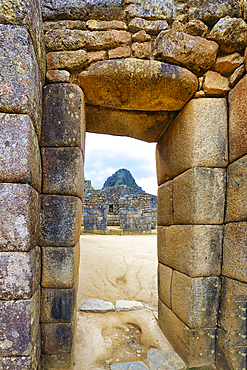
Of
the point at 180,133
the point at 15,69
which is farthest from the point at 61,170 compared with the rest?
the point at 180,133

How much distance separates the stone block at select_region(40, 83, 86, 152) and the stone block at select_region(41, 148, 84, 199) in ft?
0.26

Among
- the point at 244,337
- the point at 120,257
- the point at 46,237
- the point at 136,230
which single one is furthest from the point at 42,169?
the point at 136,230

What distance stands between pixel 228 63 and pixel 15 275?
271 cm

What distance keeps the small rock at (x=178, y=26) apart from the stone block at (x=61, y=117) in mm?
1228

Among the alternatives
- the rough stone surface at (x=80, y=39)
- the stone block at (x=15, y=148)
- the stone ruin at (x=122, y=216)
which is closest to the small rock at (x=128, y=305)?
the stone block at (x=15, y=148)

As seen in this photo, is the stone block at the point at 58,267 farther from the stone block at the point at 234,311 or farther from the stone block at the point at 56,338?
the stone block at the point at 234,311

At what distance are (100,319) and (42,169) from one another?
229cm

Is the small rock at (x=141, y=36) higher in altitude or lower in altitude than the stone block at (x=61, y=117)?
higher

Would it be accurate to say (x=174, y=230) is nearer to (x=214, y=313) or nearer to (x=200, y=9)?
(x=214, y=313)

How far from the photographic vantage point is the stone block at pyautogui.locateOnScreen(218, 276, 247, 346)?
64.4 inches

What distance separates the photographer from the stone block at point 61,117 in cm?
174

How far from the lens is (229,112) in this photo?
1900 millimetres

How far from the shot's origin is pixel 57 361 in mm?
1734

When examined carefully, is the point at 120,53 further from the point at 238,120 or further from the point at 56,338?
the point at 56,338
